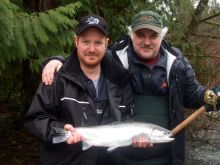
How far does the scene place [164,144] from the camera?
162 inches

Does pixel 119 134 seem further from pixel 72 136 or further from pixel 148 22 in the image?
pixel 148 22

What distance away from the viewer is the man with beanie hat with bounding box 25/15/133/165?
352 cm

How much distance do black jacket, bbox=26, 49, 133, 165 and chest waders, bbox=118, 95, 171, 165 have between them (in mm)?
365

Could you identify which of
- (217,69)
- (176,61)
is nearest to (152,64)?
(176,61)

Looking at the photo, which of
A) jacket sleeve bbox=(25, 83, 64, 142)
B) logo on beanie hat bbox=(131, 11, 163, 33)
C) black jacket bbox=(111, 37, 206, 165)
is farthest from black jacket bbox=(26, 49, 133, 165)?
logo on beanie hat bbox=(131, 11, 163, 33)

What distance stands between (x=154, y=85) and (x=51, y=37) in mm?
1665

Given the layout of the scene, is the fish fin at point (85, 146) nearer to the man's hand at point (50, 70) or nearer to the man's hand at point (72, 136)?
the man's hand at point (72, 136)

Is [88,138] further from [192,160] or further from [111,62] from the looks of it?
[192,160]

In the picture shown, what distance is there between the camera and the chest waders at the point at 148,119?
158 inches

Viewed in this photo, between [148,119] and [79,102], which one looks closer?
[79,102]

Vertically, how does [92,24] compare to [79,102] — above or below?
above

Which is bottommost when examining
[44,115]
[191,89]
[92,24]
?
[44,115]

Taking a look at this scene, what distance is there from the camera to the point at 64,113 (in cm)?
360

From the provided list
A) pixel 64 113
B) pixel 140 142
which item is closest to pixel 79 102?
pixel 64 113
